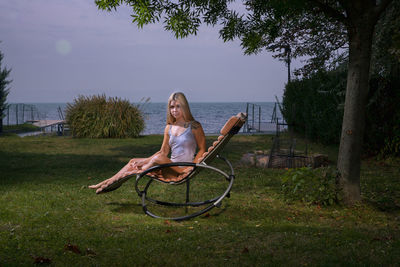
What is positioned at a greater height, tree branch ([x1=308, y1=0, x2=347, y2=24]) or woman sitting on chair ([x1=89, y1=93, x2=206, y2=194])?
tree branch ([x1=308, y1=0, x2=347, y2=24])

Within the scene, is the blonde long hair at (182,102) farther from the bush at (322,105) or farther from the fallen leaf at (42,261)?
the bush at (322,105)

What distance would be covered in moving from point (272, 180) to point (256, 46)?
2473 millimetres

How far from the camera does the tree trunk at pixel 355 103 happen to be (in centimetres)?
523

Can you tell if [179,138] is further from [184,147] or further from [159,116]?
[159,116]

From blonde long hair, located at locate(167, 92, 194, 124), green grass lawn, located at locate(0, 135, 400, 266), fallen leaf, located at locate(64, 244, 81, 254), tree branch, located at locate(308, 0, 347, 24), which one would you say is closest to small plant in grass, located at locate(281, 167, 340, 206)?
green grass lawn, located at locate(0, 135, 400, 266)

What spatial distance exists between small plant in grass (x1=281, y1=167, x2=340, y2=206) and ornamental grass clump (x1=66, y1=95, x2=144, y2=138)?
37.7ft

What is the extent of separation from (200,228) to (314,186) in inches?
79.5

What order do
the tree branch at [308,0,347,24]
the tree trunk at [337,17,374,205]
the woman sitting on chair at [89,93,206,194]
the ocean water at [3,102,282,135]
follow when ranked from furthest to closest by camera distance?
the ocean water at [3,102,282,135] < the tree branch at [308,0,347,24] < the tree trunk at [337,17,374,205] < the woman sitting on chair at [89,93,206,194]

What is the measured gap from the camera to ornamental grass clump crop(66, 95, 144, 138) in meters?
16.3

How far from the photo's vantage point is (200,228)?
14.9 ft

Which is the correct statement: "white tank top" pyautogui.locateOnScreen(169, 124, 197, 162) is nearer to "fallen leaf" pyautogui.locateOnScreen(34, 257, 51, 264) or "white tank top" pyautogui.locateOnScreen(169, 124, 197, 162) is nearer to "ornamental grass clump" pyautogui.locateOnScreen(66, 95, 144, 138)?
"fallen leaf" pyautogui.locateOnScreen(34, 257, 51, 264)

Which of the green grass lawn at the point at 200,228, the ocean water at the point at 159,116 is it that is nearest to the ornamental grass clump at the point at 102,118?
the ocean water at the point at 159,116

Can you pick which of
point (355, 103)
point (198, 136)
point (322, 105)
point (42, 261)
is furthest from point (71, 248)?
point (322, 105)

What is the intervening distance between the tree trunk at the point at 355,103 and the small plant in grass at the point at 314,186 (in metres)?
0.18
